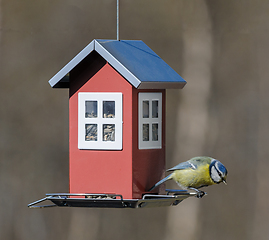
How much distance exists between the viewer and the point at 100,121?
3242mm

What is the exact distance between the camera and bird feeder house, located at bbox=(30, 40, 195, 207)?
3174 mm

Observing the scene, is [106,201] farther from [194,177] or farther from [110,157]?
[194,177]

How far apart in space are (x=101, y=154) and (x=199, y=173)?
618 mm

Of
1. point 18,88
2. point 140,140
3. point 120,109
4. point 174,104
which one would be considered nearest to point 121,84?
point 120,109

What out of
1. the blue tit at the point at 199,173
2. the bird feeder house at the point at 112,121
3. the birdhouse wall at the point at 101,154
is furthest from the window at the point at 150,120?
the blue tit at the point at 199,173

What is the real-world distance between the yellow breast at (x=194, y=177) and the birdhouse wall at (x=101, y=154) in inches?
14.6

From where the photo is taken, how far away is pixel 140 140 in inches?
128

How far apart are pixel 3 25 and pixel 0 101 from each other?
32.3 inches

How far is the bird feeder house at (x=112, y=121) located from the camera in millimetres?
3174

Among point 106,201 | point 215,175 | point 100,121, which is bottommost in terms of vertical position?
point 106,201

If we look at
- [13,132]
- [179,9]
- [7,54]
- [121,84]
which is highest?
[179,9]

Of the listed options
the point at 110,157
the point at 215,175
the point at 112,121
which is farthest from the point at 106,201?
the point at 215,175

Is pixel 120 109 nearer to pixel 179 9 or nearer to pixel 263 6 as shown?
pixel 179 9

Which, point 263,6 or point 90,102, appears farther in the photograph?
point 263,6
